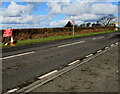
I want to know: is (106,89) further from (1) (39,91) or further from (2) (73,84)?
(1) (39,91)

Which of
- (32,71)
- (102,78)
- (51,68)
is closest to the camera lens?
(102,78)

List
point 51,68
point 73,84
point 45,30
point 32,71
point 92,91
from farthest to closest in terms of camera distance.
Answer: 1. point 45,30
2. point 51,68
3. point 32,71
4. point 73,84
5. point 92,91

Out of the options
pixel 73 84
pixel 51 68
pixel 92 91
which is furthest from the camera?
pixel 51 68

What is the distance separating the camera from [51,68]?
691 centimetres

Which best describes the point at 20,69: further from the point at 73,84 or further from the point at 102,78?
the point at 102,78

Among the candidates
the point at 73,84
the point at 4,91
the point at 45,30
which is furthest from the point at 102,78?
the point at 45,30

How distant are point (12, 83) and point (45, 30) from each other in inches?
1044

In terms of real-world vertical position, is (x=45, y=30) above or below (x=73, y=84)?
above

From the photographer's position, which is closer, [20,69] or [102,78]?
[102,78]

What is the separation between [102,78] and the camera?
5.50m

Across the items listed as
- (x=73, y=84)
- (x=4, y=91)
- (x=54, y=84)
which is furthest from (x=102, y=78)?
(x=4, y=91)

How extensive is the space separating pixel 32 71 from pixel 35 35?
2270 cm

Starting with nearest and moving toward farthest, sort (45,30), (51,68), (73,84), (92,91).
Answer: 1. (92,91)
2. (73,84)
3. (51,68)
4. (45,30)

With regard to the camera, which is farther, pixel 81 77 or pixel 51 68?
pixel 51 68
